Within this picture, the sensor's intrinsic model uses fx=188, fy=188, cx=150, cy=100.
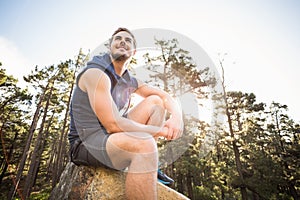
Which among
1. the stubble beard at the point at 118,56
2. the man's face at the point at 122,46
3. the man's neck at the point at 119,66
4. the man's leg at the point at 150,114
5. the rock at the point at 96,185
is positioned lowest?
the rock at the point at 96,185

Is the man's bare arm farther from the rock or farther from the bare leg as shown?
the rock

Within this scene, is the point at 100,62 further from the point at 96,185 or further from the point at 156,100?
the point at 96,185

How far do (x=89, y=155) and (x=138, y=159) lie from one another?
0.47 m

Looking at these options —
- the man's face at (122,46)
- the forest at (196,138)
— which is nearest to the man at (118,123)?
the man's face at (122,46)

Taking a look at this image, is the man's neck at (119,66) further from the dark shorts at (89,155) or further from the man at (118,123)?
the dark shorts at (89,155)

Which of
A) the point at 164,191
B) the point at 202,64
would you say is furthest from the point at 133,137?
the point at 202,64

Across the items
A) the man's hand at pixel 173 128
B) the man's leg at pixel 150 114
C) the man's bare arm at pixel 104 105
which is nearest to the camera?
the man's bare arm at pixel 104 105

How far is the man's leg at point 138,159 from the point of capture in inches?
44.4

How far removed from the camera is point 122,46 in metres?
1.93

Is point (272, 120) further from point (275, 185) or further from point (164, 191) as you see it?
point (164, 191)

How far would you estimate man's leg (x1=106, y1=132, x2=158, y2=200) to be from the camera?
113cm

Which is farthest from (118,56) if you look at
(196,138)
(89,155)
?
(196,138)

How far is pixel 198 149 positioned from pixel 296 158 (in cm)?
890

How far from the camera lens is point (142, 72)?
44.7 feet
